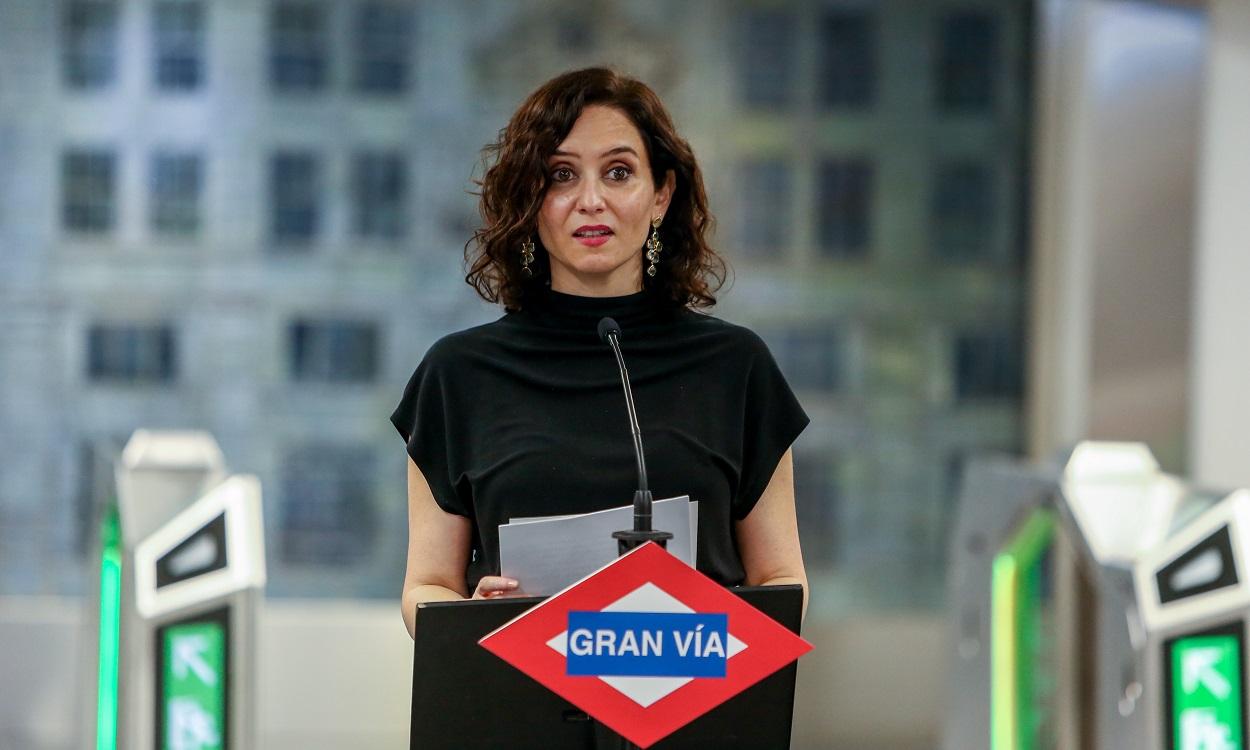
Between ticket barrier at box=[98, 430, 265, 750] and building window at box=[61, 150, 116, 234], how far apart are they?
10.8 ft

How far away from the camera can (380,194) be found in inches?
238

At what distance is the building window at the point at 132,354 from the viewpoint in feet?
19.5

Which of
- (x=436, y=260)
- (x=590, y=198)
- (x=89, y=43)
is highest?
(x=89, y=43)

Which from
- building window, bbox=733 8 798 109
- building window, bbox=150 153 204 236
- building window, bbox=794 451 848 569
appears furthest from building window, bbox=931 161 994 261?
building window, bbox=150 153 204 236

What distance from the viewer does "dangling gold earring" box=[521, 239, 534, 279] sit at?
70.1 inches

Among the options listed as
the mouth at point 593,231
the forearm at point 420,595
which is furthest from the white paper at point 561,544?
the mouth at point 593,231

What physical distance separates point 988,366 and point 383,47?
2.70 meters

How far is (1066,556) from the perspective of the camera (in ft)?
19.6

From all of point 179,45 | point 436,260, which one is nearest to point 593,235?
point 436,260

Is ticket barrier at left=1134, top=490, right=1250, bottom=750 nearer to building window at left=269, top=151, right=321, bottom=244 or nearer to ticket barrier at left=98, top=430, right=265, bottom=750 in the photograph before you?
ticket barrier at left=98, top=430, right=265, bottom=750

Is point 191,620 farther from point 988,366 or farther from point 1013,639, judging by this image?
point 988,366

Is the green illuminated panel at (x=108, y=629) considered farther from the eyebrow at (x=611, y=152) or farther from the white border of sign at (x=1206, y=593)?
the white border of sign at (x=1206, y=593)

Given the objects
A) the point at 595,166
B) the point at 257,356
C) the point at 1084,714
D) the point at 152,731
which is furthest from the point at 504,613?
the point at 257,356

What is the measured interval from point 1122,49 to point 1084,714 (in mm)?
2462
